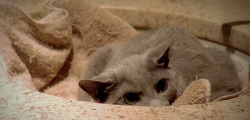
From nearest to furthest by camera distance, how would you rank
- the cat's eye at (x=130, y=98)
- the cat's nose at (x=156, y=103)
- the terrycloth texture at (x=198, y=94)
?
the terrycloth texture at (x=198, y=94) → the cat's nose at (x=156, y=103) → the cat's eye at (x=130, y=98)

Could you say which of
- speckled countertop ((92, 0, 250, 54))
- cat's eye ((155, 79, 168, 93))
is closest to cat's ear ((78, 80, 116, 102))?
cat's eye ((155, 79, 168, 93))

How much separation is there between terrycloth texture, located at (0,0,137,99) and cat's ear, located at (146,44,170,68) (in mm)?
775

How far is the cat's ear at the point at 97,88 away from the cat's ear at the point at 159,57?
237mm

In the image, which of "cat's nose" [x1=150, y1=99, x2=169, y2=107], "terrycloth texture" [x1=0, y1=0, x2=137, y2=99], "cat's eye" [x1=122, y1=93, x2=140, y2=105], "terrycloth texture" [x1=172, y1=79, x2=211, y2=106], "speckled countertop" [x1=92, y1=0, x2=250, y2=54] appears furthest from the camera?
"speckled countertop" [x1=92, y1=0, x2=250, y2=54]

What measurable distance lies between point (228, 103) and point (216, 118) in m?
0.13

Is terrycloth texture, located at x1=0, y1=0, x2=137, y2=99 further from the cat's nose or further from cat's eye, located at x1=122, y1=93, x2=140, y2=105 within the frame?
the cat's nose

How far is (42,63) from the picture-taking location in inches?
82.1

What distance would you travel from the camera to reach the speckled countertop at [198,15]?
2162 mm

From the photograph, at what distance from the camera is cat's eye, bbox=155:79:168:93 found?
58.9 inches

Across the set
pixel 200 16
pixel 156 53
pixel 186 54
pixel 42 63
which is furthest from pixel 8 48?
pixel 200 16

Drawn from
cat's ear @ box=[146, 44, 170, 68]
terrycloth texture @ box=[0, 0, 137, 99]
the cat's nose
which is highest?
cat's ear @ box=[146, 44, 170, 68]

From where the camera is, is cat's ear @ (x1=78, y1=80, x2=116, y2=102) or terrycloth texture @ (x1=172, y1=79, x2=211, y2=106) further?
cat's ear @ (x1=78, y1=80, x2=116, y2=102)

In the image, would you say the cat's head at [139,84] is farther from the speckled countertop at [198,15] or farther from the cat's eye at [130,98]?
the speckled countertop at [198,15]

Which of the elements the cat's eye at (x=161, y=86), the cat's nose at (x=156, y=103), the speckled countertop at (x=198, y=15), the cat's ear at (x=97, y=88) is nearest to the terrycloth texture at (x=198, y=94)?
the cat's nose at (x=156, y=103)
